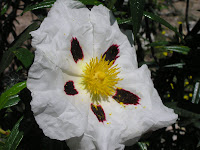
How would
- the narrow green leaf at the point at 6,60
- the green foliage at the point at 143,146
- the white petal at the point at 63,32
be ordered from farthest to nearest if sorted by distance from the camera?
the green foliage at the point at 143,146 → the narrow green leaf at the point at 6,60 → the white petal at the point at 63,32

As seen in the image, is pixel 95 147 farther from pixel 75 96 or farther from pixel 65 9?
pixel 65 9

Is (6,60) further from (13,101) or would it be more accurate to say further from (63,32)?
(63,32)

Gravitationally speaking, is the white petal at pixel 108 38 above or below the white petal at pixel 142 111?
above

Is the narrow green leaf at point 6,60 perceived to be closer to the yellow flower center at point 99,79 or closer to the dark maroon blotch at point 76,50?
the dark maroon blotch at point 76,50

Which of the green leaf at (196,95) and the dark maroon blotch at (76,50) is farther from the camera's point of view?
the green leaf at (196,95)

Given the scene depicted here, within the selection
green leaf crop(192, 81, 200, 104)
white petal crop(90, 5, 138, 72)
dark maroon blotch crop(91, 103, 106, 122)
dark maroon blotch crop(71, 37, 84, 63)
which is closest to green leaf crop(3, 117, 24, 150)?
dark maroon blotch crop(91, 103, 106, 122)

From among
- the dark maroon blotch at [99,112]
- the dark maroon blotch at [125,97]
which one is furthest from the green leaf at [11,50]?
the dark maroon blotch at [125,97]

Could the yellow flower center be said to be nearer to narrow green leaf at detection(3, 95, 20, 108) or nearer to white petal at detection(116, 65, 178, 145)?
white petal at detection(116, 65, 178, 145)

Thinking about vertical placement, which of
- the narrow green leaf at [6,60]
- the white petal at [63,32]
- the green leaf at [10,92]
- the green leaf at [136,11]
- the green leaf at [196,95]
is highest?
the green leaf at [136,11]
